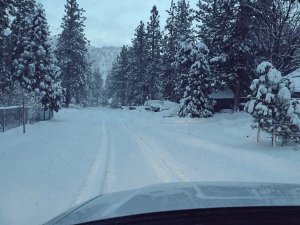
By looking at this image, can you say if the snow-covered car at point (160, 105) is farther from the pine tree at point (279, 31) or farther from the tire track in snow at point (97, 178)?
the tire track in snow at point (97, 178)

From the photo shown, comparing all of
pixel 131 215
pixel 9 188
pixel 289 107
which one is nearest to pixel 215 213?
pixel 131 215

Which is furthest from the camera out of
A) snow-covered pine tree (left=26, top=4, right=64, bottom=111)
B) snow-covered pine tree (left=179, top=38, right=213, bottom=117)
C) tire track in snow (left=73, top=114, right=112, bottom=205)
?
snow-covered pine tree (left=179, top=38, right=213, bottom=117)

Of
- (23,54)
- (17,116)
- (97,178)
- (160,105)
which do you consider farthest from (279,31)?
(160,105)

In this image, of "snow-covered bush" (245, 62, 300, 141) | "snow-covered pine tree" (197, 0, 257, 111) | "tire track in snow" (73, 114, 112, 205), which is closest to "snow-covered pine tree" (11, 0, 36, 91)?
"snow-covered pine tree" (197, 0, 257, 111)

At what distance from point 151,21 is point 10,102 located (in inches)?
1851

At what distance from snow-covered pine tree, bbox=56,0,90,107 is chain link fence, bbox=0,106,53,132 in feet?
107

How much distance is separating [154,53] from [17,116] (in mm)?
49689

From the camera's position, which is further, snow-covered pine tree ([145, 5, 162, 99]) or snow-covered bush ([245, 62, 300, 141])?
snow-covered pine tree ([145, 5, 162, 99])

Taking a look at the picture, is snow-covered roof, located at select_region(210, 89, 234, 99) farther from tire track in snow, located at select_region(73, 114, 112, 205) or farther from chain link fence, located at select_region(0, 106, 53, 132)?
tire track in snow, located at select_region(73, 114, 112, 205)

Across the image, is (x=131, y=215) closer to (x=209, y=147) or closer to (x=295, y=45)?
(x=209, y=147)

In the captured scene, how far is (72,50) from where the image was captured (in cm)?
6944

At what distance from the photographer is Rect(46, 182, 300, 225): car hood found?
7.72 ft

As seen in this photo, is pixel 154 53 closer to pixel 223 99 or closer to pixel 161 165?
pixel 223 99

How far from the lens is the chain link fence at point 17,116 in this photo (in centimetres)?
2300
